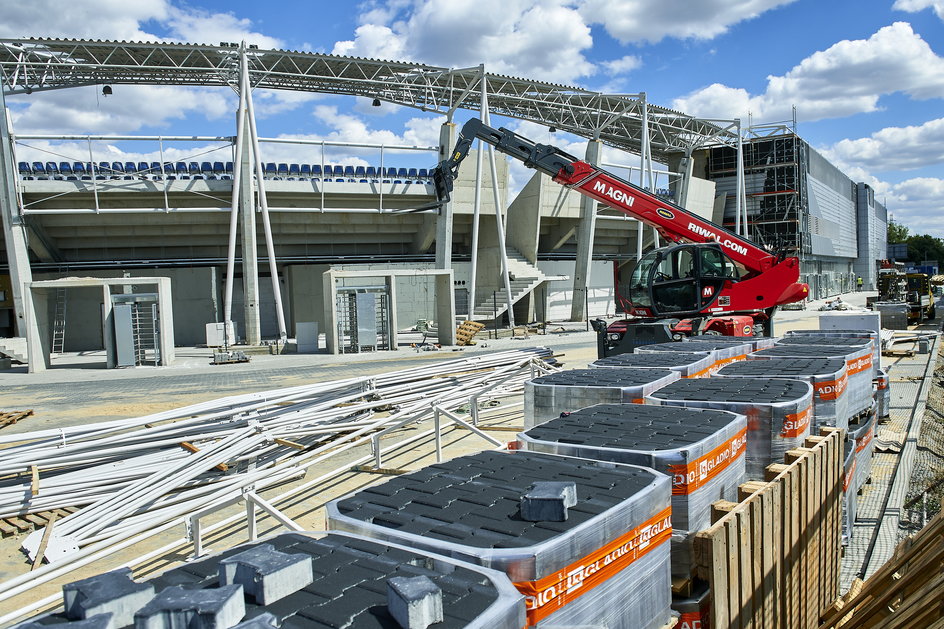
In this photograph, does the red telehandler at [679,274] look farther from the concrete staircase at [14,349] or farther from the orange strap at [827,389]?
the concrete staircase at [14,349]

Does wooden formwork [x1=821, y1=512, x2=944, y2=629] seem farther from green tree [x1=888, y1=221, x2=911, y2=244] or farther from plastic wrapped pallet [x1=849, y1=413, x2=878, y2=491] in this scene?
green tree [x1=888, y1=221, x2=911, y2=244]

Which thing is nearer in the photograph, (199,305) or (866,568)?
(866,568)

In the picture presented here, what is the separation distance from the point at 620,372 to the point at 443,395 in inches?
152

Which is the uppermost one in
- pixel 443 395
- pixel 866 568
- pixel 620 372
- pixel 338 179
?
Result: pixel 338 179

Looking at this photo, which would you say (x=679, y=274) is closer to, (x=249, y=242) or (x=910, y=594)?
(x=910, y=594)

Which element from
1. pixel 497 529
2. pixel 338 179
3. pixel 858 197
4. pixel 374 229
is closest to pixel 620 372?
pixel 497 529

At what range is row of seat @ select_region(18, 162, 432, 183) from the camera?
2736 centimetres

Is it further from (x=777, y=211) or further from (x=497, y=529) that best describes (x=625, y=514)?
(x=777, y=211)

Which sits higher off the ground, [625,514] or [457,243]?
[457,243]

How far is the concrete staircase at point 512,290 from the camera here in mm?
35031

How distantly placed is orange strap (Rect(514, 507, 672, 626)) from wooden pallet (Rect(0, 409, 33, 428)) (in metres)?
14.6

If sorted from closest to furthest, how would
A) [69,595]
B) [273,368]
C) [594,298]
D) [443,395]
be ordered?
1. [69,595]
2. [443,395]
3. [273,368]
4. [594,298]

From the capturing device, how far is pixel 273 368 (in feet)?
74.4

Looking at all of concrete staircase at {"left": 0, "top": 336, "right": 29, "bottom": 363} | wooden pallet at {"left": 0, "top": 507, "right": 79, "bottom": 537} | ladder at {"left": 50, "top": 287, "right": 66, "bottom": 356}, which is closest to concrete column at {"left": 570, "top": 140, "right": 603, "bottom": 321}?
ladder at {"left": 50, "top": 287, "right": 66, "bottom": 356}
